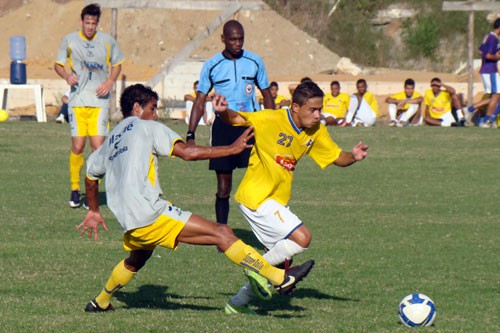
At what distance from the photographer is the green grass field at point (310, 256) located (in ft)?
26.1

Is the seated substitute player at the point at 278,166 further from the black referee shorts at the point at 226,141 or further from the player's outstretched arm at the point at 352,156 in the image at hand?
the black referee shorts at the point at 226,141

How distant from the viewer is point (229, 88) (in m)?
11.4

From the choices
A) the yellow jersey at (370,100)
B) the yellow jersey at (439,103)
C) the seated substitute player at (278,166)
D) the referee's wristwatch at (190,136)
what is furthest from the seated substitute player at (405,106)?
the seated substitute player at (278,166)

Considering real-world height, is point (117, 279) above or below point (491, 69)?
below

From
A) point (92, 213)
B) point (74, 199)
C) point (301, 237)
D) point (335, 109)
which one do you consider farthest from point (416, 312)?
point (335, 109)

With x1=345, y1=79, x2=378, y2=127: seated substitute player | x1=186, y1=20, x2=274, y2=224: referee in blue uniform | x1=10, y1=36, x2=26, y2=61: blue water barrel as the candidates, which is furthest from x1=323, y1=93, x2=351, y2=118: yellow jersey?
x1=186, y1=20, x2=274, y2=224: referee in blue uniform

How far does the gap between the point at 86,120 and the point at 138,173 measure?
21.3 feet

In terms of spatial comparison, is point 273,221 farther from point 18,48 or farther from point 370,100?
point 18,48

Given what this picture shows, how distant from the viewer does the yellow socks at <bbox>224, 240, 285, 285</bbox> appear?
7586 millimetres

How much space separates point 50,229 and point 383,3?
3878 centimetres

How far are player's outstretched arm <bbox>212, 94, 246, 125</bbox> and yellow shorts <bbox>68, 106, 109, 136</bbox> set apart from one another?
5671 mm

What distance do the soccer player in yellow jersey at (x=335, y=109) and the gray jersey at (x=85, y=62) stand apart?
12.4 meters

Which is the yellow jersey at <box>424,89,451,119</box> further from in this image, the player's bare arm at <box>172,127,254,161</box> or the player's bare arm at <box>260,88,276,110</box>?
the player's bare arm at <box>172,127,254,161</box>

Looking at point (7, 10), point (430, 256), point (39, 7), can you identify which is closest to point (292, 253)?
point (430, 256)
